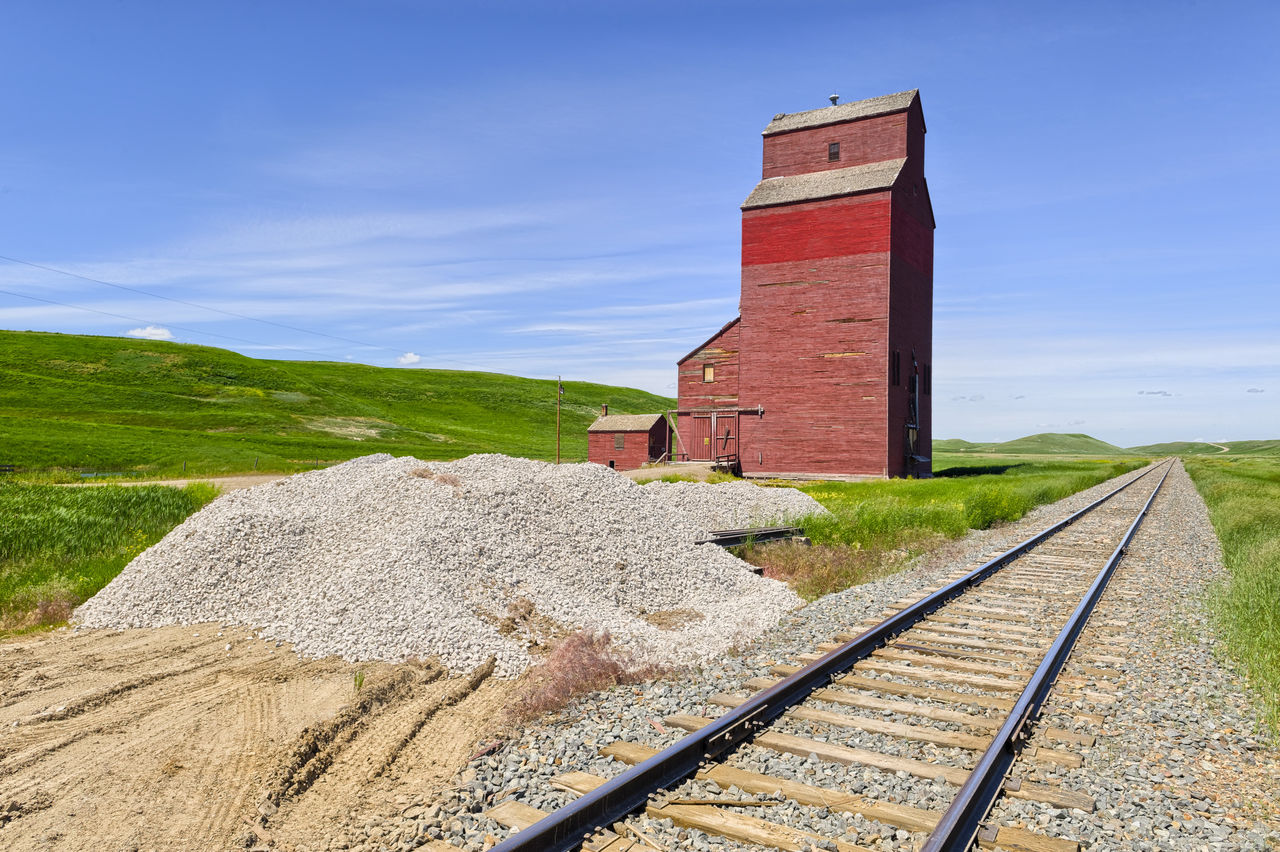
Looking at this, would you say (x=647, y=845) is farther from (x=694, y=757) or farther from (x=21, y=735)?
(x=21, y=735)

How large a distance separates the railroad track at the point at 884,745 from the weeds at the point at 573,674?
43.2 inches

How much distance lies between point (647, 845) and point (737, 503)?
1736 cm

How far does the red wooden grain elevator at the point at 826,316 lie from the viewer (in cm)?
3400

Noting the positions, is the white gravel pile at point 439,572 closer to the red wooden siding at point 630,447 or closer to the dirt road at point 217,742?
the dirt road at point 217,742

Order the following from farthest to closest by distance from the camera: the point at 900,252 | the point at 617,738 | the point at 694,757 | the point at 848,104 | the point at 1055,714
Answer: the point at 848,104 → the point at 900,252 → the point at 1055,714 → the point at 617,738 → the point at 694,757

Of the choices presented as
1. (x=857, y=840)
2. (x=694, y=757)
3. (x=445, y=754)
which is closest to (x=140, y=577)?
(x=445, y=754)

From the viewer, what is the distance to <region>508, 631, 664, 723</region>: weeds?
6277 millimetres

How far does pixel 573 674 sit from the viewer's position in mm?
6758

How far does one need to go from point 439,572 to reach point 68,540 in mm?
7689

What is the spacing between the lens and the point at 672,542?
12586 millimetres

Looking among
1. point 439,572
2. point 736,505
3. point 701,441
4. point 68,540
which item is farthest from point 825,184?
point 68,540

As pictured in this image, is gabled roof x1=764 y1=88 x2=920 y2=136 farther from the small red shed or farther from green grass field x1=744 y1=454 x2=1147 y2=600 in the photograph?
green grass field x1=744 y1=454 x2=1147 y2=600

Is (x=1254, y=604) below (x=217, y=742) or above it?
above

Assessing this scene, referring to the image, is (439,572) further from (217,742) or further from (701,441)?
(701,441)
